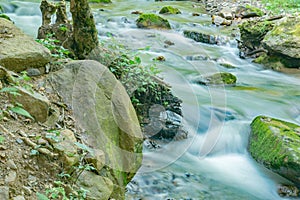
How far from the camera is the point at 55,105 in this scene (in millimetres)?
3215

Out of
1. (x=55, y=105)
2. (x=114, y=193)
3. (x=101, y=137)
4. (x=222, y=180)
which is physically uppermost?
(x=55, y=105)

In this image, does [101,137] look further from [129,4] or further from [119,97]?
[129,4]

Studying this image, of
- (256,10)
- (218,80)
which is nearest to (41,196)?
(218,80)

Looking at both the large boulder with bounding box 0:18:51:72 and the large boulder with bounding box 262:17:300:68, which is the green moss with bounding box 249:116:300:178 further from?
the large boulder with bounding box 262:17:300:68

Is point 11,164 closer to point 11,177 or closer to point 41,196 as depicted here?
point 11,177

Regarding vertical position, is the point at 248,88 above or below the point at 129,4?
below

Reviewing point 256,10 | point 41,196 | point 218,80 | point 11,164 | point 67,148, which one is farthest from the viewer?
point 256,10

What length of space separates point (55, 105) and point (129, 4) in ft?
47.6

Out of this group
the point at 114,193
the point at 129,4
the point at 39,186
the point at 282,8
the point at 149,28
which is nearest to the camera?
the point at 39,186

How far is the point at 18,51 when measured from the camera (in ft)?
10.6

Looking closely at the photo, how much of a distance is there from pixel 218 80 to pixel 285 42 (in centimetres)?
264

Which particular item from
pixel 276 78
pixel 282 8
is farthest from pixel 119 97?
pixel 282 8

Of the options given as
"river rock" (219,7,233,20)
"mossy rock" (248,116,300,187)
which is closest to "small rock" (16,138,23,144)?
"mossy rock" (248,116,300,187)

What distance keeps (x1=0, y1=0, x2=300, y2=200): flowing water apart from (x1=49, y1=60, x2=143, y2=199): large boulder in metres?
0.72
